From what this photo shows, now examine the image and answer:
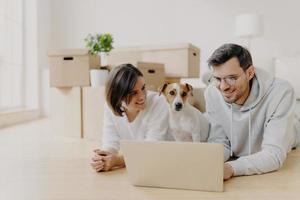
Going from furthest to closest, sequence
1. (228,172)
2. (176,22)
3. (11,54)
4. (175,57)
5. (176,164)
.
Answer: (176,22) → (11,54) → (175,57) → (228,172) → (176,164)

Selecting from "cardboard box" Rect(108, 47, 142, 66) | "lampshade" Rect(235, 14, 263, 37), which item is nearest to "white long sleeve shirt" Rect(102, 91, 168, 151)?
"cardboard box" Rect(108, 47, 142, 66)

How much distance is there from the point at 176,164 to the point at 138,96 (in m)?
0.40

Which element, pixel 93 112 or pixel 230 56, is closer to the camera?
pixel 230 56

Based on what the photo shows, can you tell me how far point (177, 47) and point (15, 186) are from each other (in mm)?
1564

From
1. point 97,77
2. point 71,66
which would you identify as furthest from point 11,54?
point 97,77

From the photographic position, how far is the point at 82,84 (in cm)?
227

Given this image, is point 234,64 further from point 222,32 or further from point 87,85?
point 222,32

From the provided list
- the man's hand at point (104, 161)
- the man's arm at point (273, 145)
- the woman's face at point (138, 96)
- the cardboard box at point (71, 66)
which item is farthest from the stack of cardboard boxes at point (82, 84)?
the man's arm at point (273, 145)

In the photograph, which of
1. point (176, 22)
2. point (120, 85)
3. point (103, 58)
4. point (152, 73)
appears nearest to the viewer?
point (120, 85)

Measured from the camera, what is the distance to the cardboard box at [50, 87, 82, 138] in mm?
2285

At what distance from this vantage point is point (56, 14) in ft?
12.9

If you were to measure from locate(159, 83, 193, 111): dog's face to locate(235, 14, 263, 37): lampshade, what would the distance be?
1.95m

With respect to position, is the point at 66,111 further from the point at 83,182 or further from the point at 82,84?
the point at 83,182

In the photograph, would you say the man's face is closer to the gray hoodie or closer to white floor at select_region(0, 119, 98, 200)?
the gray hoodie
